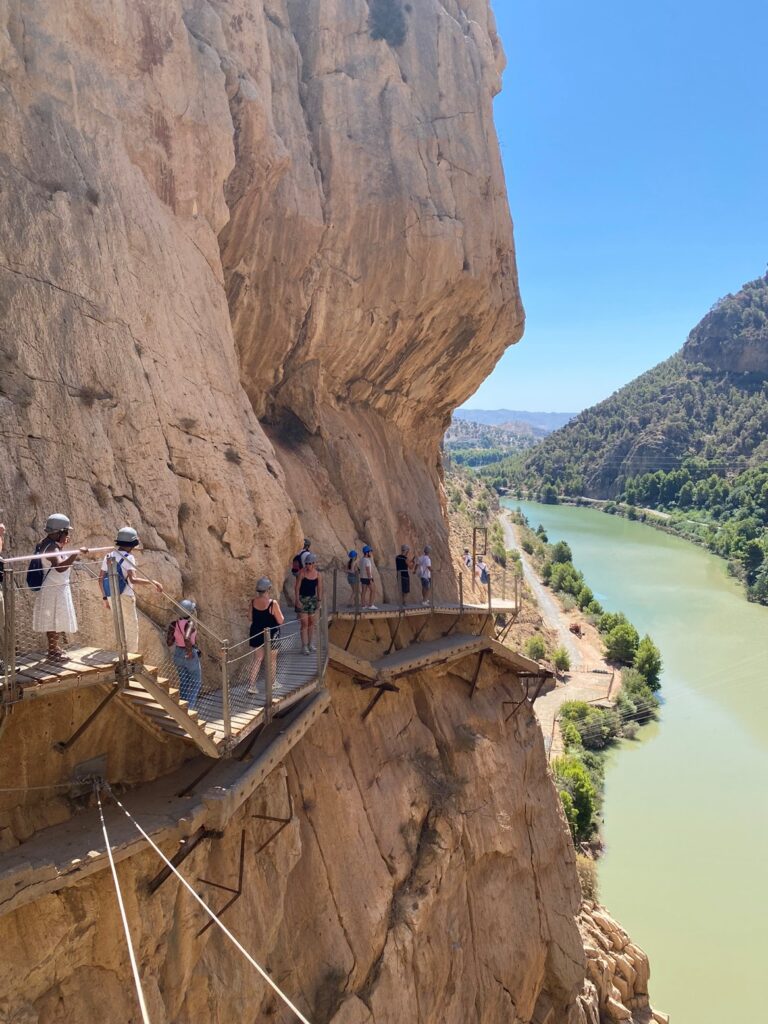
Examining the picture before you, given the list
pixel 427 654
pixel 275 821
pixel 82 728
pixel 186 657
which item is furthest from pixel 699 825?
pixel 82 728

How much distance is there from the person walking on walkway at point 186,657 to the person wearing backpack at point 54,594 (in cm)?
176

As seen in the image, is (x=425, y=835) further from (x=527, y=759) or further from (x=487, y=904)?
(x=527, y=759)

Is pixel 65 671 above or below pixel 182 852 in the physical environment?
above

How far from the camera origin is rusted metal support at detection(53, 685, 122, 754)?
637 centimetres

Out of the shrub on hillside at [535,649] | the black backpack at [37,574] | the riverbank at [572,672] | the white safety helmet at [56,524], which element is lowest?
the riverbank at [572,672]

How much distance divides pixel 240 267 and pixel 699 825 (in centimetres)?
3064

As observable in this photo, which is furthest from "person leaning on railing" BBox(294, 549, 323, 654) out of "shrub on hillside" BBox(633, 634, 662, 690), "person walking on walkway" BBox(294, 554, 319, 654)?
"shrub on hillside" BBox(633, 634, 662, 690)

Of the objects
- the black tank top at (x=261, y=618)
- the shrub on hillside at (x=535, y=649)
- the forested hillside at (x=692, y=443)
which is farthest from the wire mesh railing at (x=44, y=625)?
the forested hillside at (x=692, y=443)

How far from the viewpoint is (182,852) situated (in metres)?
7.00

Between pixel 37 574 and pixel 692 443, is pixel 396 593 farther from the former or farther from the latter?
pixel 692 443

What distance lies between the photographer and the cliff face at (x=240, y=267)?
26.6ft

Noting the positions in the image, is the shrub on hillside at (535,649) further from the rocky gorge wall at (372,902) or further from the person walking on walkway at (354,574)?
the person walking on walkway at (354,574)

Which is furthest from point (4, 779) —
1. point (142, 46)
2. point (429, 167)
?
point (429, 167)

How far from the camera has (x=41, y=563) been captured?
232 inches
